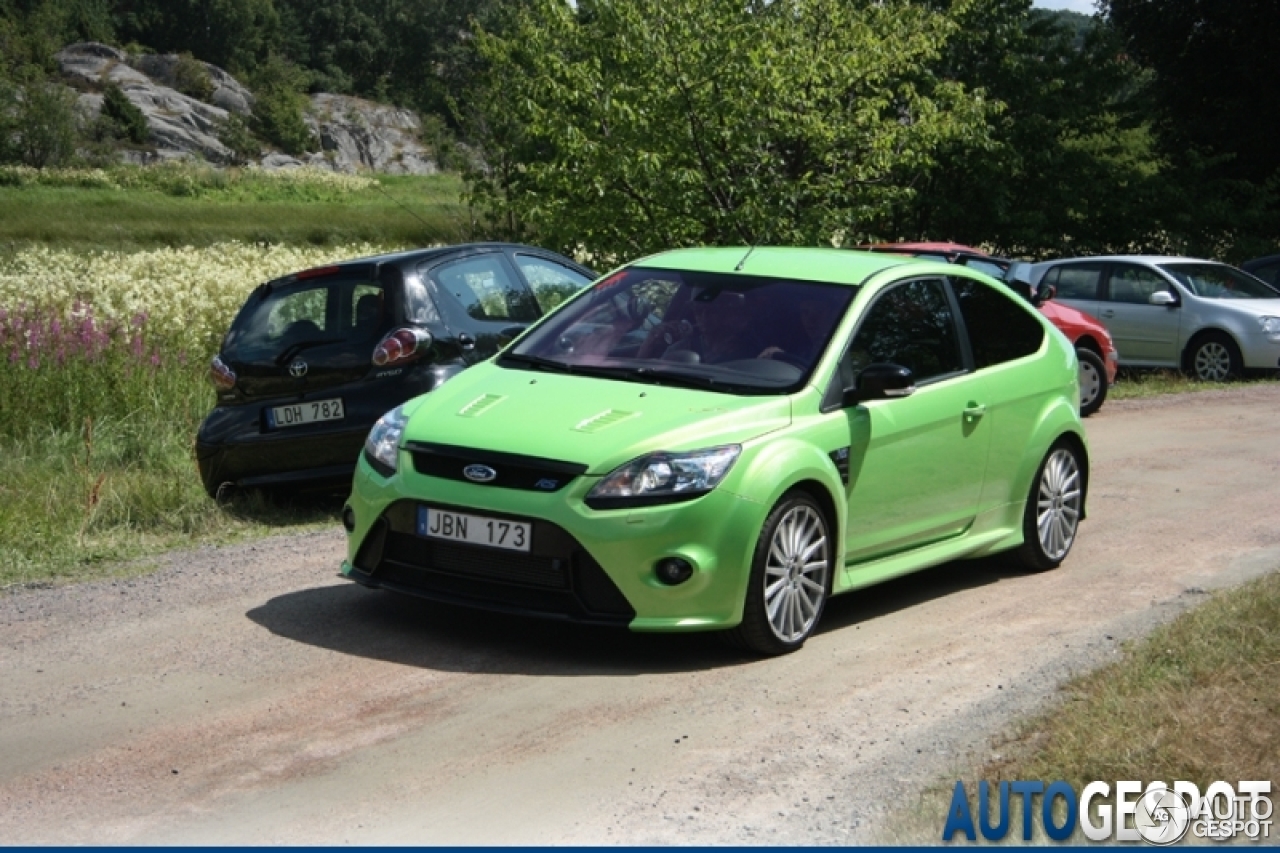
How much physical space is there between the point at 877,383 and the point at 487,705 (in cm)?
241

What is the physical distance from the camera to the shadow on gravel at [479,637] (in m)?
7.37

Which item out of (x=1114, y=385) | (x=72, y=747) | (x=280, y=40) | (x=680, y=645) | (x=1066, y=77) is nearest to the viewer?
(x=72, y=747)

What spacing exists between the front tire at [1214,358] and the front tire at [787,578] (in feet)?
51.0

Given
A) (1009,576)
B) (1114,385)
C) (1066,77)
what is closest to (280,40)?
(1066,77)

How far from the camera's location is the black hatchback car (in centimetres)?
1083

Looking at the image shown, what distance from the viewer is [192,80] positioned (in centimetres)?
12294

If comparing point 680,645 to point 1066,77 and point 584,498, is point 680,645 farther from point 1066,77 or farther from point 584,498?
point 1066,77

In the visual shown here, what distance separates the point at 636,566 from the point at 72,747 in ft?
7.29

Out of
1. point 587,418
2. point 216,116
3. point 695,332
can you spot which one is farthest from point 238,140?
point 587,418

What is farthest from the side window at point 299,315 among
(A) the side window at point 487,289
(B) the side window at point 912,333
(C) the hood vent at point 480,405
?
(B) the side window at point 912,333

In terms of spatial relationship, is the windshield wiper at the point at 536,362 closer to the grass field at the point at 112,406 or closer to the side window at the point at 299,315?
the grass field at the point at 112,406

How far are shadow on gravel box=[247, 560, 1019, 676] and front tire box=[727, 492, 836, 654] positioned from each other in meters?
0.18

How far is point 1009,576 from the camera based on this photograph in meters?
9.54

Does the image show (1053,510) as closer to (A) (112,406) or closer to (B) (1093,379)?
(A) (112,406)
